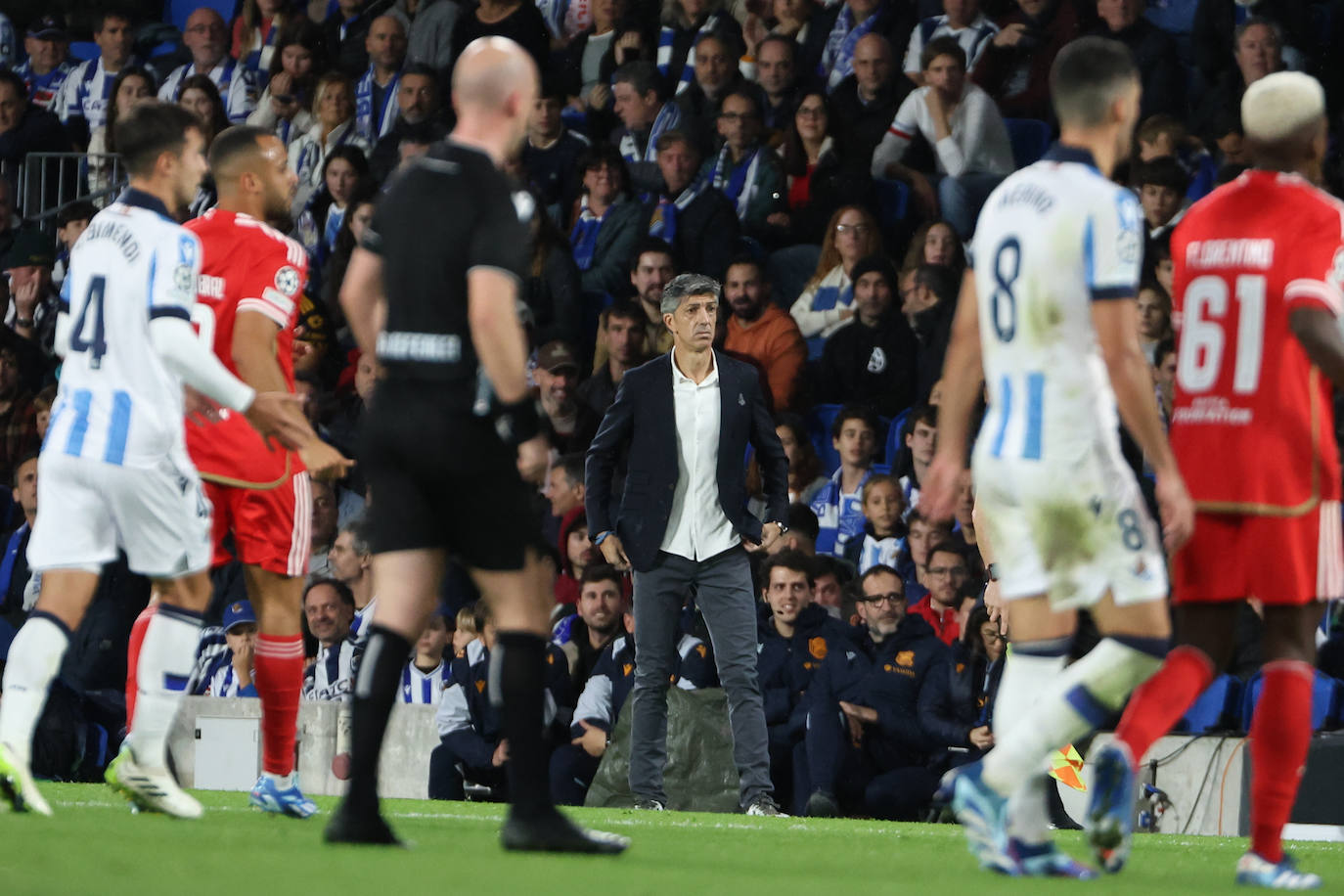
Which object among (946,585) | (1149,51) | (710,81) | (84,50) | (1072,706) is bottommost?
Result: (1072,706)

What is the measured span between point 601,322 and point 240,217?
251 inches

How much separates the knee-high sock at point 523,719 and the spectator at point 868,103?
28.9 feet

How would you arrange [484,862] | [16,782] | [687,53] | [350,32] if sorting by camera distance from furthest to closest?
[350,32], [687,53], [16,782], [484,862]

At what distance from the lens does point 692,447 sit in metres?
9.51

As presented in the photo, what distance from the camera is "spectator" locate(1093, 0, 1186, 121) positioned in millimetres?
12438

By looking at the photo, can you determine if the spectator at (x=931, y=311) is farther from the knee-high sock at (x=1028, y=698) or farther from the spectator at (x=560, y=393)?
the knee-high sock at (x=1028, y=698)

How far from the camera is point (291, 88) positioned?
1628 cm

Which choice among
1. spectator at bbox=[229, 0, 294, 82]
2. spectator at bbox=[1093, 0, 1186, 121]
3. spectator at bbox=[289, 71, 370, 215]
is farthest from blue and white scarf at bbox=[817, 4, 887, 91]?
spectator at bbox=[229, 0, 294, 82]

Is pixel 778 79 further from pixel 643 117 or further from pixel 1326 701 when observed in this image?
pixel 1326 701

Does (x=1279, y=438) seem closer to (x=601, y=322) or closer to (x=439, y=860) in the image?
(x=439, y=860)

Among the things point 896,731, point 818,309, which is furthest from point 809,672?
point 818,309

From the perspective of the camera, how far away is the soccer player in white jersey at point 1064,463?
4.86 m

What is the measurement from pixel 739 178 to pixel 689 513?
4915mm

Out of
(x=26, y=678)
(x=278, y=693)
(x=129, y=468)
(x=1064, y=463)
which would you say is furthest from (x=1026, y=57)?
(x=26, y=678)
